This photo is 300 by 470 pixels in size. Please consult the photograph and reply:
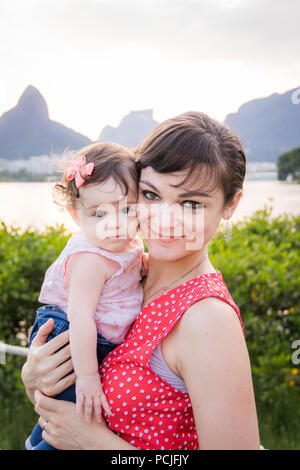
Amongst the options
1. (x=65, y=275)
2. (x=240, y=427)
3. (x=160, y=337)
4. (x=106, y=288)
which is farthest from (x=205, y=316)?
(x=65, y=275)

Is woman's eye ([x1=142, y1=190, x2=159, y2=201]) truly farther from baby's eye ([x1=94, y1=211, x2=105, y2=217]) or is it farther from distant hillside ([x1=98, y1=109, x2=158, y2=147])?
distant hillside ([x1=98, y1=109, x2=158, y2=147])

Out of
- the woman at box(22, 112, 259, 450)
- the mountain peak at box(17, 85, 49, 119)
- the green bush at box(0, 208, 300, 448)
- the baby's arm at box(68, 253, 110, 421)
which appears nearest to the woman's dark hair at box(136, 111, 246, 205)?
the woman at box(22, 112, 259, 450)

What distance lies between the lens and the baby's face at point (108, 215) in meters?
1.72

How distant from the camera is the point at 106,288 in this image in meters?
1.79

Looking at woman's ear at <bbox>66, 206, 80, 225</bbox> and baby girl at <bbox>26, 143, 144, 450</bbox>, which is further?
woman's ear at <bbox>66, 206, 80, 225</bbox>

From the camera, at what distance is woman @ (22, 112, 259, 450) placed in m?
1.43

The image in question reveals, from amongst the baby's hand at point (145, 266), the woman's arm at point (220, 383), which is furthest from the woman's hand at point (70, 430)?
the baby's hand at point (145, 266)

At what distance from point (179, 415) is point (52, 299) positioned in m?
0.68

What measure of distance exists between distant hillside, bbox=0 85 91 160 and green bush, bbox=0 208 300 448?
2.47 feet

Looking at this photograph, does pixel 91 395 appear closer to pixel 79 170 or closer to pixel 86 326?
pixel 86 326

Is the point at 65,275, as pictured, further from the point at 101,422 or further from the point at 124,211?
the point at 101,422

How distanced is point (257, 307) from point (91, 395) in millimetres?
2164

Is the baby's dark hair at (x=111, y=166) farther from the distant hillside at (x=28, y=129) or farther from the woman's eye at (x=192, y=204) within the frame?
the distant hillside at (x=28, y=129)

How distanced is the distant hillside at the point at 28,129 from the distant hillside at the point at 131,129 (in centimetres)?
49
